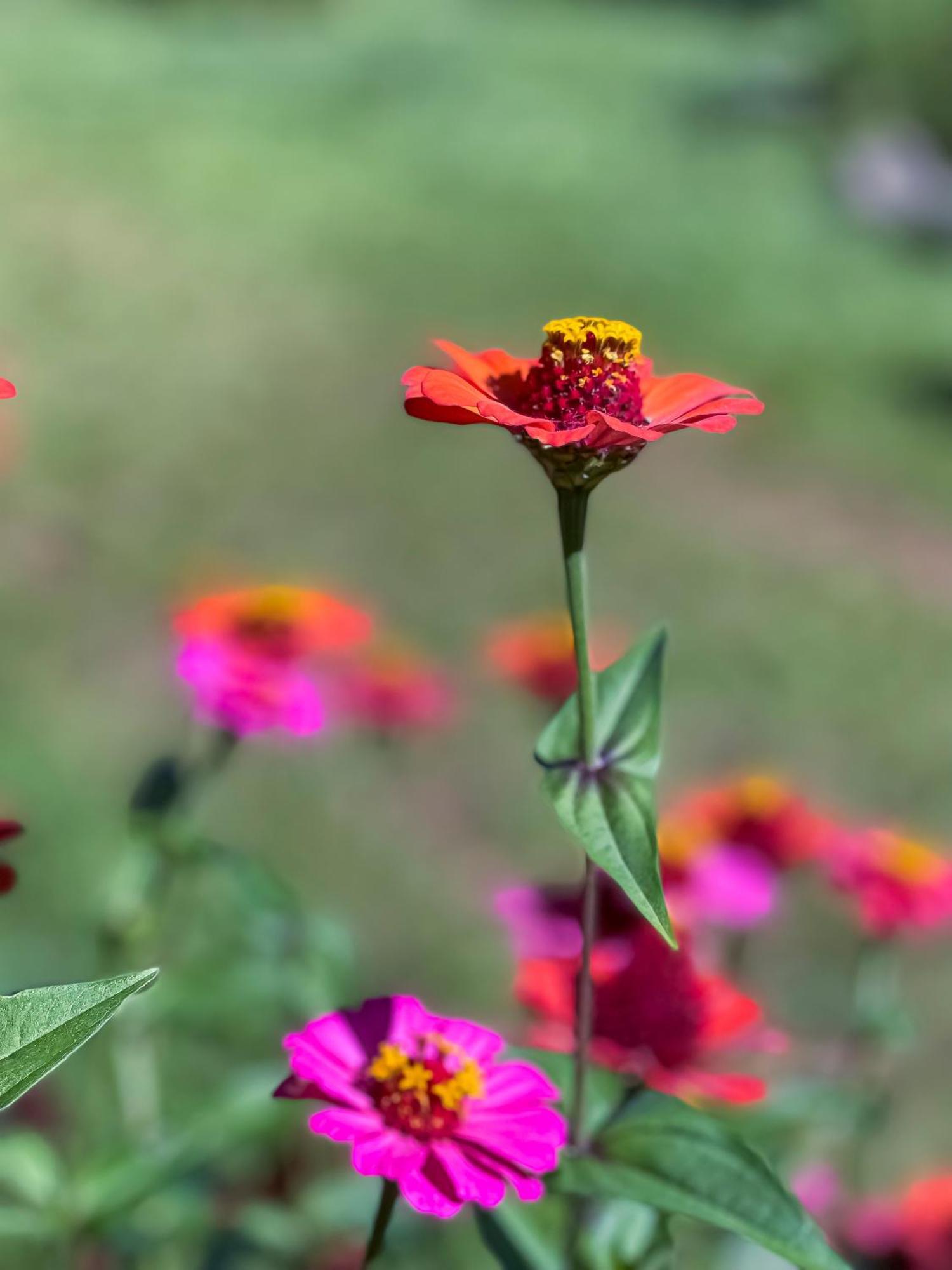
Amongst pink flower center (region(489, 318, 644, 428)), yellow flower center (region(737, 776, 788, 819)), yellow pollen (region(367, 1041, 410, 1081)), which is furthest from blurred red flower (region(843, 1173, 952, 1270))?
pink flower center (region(489, 318, 644, 428))

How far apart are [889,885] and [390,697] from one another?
47 centimetres

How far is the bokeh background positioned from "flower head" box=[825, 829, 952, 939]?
2.39ft

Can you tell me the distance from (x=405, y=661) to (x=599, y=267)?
416 cm

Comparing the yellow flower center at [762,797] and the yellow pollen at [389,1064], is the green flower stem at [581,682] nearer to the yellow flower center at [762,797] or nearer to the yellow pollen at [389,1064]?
the yellow pollen at [389,1064]

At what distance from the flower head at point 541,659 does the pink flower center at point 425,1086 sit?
554 mm

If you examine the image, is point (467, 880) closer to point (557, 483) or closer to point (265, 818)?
point (265, 818)

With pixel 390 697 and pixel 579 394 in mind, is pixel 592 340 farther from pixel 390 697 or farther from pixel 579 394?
pixel 390 697

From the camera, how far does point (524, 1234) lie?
2.34ft

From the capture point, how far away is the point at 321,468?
3.73 metres

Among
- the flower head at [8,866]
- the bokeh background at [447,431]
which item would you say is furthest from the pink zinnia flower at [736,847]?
the bokeh background at [447,431]

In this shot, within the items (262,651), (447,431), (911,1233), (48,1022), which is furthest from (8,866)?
(447,431)

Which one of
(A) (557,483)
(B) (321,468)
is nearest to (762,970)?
(A) (557,483)

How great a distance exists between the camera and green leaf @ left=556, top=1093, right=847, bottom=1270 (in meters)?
0.57

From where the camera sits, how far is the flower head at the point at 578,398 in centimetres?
55
